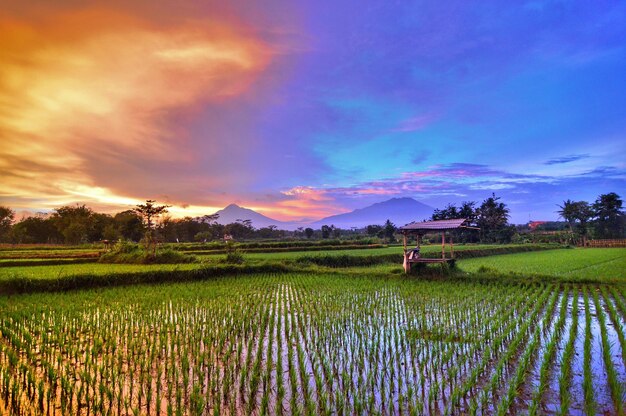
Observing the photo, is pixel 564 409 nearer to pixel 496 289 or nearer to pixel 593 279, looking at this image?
pixel 496 289

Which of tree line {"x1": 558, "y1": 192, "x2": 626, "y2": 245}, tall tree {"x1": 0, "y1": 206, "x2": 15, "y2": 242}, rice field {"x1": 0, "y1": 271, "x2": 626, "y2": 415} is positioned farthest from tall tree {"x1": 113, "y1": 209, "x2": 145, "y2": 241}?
tree line {"x1": 558, "y1": 192, "x2": 626, "y2": 245}

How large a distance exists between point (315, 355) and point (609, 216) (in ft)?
203

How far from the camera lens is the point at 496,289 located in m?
12.6

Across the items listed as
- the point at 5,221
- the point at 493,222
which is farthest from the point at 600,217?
the point at 5,221

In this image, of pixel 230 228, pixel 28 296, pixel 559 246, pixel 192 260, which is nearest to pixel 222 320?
pixel 28 296

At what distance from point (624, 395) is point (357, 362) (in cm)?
333

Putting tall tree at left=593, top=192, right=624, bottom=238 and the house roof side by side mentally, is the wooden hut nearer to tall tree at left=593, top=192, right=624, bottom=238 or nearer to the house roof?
the house roof

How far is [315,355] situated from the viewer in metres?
5.93

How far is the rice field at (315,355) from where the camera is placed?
4242mm

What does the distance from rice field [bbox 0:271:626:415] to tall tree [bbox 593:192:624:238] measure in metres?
51.7

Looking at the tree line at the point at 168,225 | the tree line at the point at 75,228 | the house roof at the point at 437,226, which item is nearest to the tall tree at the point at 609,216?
the tree line at the point at 168,225

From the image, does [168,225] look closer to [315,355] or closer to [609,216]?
[315,355]

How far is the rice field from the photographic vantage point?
13.9 feet

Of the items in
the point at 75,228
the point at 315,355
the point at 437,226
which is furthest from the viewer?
the point at 75,228
